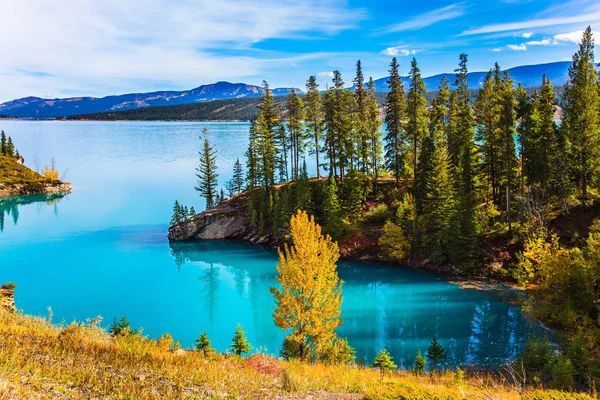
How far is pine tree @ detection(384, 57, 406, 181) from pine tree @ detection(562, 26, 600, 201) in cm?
1579

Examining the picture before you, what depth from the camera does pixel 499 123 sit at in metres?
35.7

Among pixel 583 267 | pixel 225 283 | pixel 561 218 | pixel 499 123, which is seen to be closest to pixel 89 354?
pixel 583 267

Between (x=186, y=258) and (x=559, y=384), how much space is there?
1574 inches

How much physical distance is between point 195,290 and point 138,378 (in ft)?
94.4

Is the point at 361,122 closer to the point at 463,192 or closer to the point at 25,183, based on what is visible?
the point at 463,192

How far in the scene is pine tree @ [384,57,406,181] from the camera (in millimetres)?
45281

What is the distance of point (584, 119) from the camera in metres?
35.2

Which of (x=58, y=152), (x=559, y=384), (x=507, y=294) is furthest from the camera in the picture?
(x=58, y=152)

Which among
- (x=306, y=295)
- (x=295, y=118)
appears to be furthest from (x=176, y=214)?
(x=306, y=295)

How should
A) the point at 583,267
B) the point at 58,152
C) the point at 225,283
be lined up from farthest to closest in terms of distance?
the point at 58,152 → the point at 225,283 → the point at 583,267

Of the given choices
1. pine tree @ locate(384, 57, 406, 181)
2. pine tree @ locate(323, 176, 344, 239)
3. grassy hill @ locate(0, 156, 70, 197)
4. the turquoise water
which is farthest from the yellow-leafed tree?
grassy hill @ locate(0, 156, 70, 197)

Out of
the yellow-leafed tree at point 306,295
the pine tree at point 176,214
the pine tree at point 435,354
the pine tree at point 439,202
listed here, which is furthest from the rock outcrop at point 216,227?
the yellow-leafed tree at point 306,295

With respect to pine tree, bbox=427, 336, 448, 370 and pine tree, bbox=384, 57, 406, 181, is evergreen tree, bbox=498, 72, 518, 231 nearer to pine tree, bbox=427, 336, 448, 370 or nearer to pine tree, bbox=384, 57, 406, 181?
pine tree, bbox=384, 57, 406, 181

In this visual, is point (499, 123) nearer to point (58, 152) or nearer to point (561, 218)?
point (561, 218)
